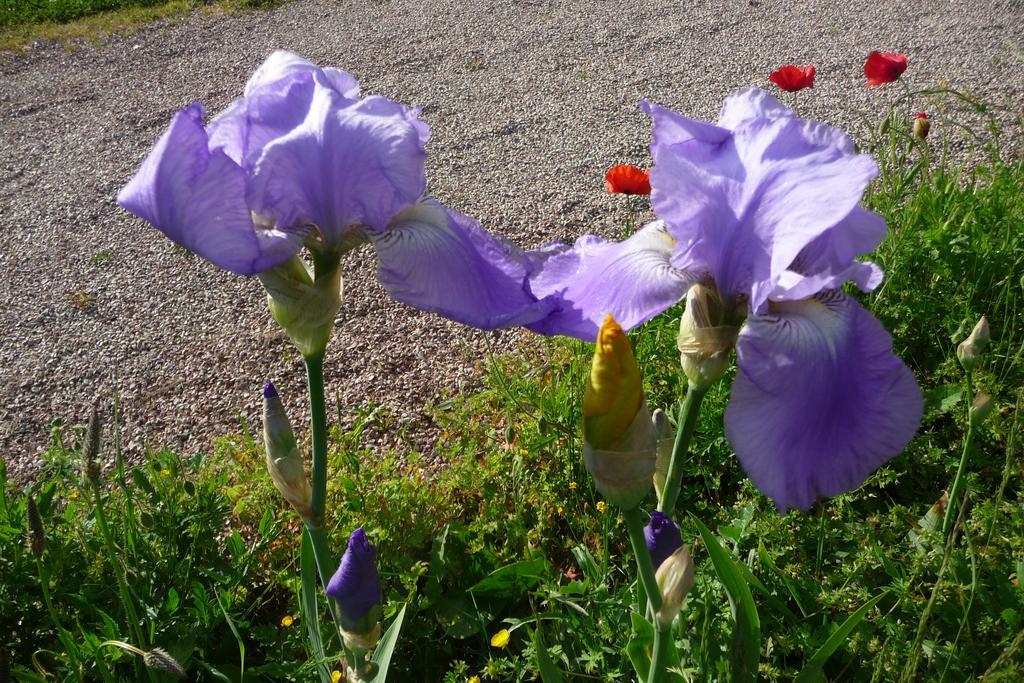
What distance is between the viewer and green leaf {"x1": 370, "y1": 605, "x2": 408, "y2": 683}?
151cm

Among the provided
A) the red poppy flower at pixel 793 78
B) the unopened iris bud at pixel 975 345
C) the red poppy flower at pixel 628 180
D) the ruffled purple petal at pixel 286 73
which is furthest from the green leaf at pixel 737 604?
the red poppy flower at pixel 793 78

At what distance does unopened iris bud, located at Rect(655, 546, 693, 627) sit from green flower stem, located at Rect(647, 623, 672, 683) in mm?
30

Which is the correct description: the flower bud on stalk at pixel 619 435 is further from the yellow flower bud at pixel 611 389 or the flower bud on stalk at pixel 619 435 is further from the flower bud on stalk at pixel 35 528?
the flower bud on stalk at pixel 35 528

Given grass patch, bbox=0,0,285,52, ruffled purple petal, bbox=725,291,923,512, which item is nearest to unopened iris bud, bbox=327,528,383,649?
ruffled purple petal, bbox=725,291,923,512

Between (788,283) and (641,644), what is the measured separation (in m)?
0.74

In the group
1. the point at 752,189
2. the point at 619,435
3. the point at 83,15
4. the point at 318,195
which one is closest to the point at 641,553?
the point at 619,435

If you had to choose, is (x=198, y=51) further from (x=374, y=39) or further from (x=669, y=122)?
(x=669, y=122)

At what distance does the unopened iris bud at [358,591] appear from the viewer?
142 centimetres

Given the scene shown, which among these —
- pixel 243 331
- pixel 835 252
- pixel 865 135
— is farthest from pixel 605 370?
pixel 865 135

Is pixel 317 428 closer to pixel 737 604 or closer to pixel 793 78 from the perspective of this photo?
pixel 737 604

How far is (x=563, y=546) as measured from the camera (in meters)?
2.38

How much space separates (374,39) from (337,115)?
6565 millimetres

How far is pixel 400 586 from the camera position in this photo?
2223 millimetres

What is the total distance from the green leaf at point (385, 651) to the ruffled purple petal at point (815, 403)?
796 mm
